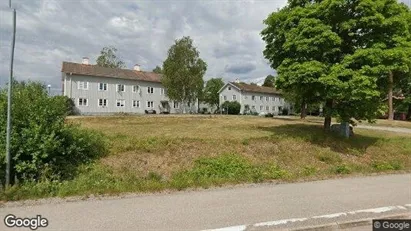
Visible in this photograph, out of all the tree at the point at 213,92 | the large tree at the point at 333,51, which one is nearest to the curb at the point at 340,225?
the large tree at the point at 333,51

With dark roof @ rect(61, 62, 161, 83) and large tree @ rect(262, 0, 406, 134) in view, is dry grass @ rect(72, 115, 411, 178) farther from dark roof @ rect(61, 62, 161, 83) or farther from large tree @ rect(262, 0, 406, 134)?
dark roof @ rect(61, 62, 161, 83)

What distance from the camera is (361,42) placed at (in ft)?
45.5

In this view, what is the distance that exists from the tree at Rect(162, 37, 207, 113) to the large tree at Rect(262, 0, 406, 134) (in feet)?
110

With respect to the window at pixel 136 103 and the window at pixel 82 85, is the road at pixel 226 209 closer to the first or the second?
the window at pixel 82 85

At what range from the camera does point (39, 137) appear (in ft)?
25.4

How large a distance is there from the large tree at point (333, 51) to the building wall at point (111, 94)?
38.7 meters

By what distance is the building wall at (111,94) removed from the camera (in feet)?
155

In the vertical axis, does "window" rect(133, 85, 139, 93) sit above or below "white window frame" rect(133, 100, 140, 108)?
above

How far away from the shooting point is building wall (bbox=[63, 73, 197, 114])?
47.4 m

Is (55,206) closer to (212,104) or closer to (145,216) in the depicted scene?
(145,216)

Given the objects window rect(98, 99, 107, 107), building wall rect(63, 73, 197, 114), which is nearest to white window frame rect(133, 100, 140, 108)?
building wall rect(63, 73, 197, 114)

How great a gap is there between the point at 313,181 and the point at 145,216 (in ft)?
17.4

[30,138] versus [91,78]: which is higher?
[91,78]

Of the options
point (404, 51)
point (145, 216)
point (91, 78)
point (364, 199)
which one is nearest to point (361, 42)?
point (404, 51)
